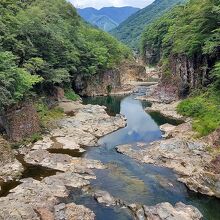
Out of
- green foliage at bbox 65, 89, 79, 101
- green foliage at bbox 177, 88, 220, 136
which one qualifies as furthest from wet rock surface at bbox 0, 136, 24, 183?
green foliage at bbox 65, 89, 79, 101

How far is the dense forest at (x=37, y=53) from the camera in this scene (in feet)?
107

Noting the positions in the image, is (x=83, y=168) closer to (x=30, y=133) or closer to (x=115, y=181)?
(x=115, y=181)

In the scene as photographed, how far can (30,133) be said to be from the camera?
3353 centimetres

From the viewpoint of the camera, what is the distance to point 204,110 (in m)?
39.6

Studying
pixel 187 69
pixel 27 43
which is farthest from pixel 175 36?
pixel 27 43

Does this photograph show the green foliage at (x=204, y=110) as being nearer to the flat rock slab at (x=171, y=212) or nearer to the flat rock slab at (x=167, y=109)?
the flat rock slab at (x=167, y=109)

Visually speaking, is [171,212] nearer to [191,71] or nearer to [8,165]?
[8,165]

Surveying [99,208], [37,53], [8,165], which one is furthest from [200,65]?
[99,208]

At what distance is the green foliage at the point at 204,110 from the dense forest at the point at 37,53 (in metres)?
16.1

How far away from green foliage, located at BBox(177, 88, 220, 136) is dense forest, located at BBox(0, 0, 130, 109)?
1607 centimetres

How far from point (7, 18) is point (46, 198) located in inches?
1045

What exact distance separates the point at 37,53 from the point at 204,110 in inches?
830

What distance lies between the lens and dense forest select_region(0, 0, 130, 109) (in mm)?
32625

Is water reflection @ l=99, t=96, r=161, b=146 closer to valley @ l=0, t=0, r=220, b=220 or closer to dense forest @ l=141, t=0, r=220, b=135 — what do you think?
valley @ l=0, t=0, r=220, b=220
